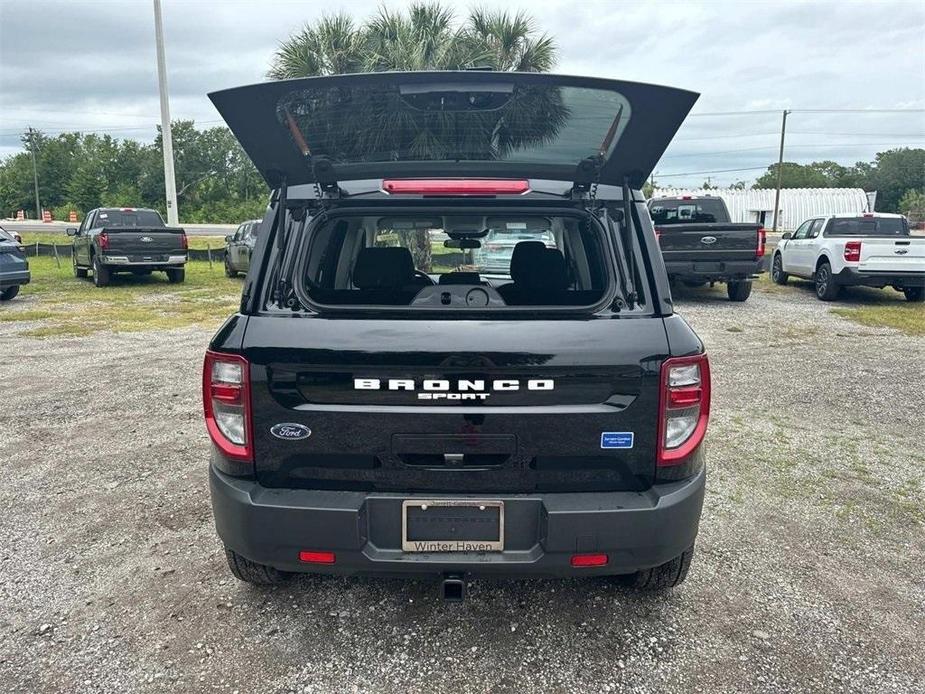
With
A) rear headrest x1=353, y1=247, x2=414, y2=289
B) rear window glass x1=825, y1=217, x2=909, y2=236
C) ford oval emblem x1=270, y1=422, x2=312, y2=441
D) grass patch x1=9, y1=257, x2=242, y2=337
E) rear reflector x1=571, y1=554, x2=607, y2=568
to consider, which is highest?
rear window glass x1=825, y1=217, x2=909, y2=236

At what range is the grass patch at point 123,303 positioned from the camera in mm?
10117

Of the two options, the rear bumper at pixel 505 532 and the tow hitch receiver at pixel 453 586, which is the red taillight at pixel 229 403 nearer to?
the rear bumper at pixel 505 532

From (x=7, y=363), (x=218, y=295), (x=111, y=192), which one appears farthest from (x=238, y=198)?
(x=7, y=363)

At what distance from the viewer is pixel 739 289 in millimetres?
12578

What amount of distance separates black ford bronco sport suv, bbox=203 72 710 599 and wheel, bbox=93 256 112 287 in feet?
45.1

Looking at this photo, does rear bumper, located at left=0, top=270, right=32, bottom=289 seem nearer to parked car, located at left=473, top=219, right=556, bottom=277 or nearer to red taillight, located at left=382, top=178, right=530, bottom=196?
parked car, located at left=473, top=219, right=556, bottom=277

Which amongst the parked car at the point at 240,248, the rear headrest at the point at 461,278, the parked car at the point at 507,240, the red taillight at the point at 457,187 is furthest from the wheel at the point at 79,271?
the red taillight at the point at 457,187

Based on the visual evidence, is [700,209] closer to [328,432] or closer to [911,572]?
[911,572]

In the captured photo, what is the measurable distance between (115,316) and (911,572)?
11.1 metres

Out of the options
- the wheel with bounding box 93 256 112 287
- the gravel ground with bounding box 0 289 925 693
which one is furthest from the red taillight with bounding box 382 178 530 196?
the wheel with bounding box 93 256 112 287

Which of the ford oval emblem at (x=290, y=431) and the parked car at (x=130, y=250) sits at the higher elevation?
the parked car at (x=130, y=250)

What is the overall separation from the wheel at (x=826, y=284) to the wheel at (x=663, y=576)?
11538 mm

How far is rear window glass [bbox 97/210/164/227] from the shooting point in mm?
15727

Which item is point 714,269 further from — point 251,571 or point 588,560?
point 251,571
